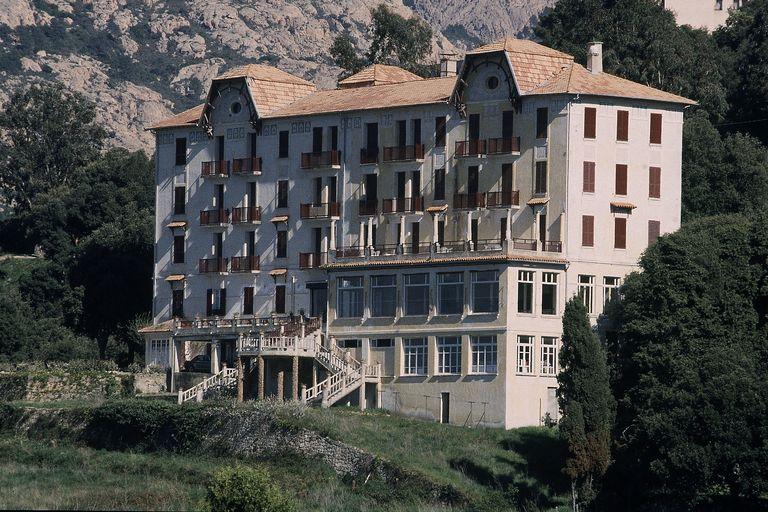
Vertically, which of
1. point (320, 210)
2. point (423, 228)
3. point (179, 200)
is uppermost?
point (179, 200)

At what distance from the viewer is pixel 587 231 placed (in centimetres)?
9088

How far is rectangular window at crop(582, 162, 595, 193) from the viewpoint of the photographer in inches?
3593

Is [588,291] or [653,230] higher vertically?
[653,230]

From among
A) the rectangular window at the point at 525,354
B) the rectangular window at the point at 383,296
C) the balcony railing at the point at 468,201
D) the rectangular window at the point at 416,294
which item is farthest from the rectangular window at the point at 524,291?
the rectangular window at the point at 383,296

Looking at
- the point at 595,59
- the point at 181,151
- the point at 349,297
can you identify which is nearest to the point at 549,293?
the point at 349,297

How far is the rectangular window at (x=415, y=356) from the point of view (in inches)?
3563

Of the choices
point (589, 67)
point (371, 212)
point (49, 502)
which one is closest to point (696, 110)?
point (589, 67)

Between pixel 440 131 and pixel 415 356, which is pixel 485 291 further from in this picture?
pixel 440 131

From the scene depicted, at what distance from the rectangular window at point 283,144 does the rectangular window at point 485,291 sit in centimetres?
1487

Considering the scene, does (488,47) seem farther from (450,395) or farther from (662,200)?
(450,395)

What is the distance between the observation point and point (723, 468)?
77.2 metres

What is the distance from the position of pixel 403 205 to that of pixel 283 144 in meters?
7.97

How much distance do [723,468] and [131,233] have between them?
51.4 metres

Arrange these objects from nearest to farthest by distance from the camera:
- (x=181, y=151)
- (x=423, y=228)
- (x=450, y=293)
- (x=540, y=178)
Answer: (x=450, y=293)
(x=540, y=178)
(x=423, y=228)
(x=181, y=151)
